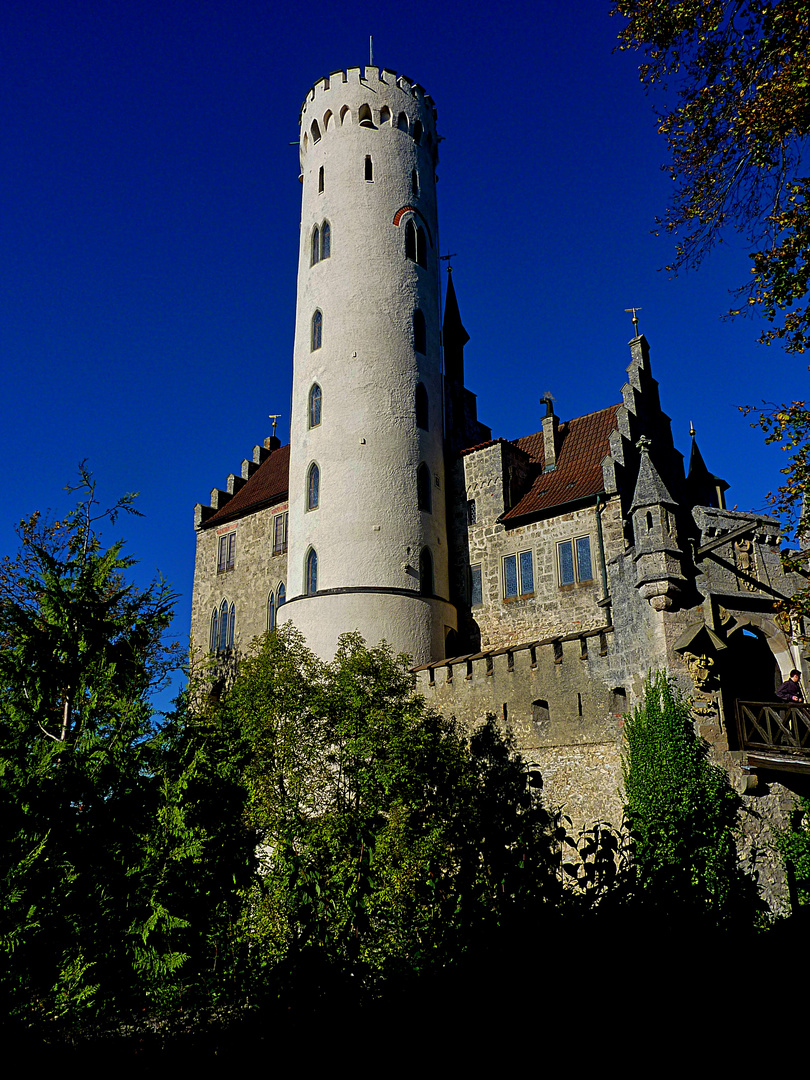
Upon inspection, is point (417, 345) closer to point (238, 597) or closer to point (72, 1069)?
point (238, 597)

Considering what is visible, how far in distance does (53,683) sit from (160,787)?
495cm

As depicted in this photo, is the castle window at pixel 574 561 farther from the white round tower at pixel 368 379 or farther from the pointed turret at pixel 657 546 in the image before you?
the pointed turret at pixel 657 546

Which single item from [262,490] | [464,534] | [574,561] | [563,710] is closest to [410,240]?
[464,534]

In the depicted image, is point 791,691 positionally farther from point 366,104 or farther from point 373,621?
point 366,104

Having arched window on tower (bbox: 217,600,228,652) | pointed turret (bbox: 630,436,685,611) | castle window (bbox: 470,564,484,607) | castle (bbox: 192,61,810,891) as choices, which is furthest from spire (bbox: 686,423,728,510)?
arched window on tower (bbox: 217,600,228,652)

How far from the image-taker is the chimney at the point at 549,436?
3019 cm

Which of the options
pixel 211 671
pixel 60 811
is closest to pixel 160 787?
pixel 60 811

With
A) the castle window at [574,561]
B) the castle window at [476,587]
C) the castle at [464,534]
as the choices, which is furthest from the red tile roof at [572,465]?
the castle window at [476,587]

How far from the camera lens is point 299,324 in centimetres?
3180

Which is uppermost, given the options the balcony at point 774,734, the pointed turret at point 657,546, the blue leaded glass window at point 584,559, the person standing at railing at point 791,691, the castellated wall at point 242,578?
the castellated wall at point 242,578

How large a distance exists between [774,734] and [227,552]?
24.7 metres

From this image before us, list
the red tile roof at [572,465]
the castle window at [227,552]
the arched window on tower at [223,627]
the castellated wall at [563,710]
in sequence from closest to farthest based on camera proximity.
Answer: the castellated wall at [563,710] < the red tile roof at [572,465] < the arched window on tower at [223,627] < the castle window at [227,552]

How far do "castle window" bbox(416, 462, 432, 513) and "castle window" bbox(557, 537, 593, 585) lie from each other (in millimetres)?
4862

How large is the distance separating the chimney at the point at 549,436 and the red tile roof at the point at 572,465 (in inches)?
7.4
